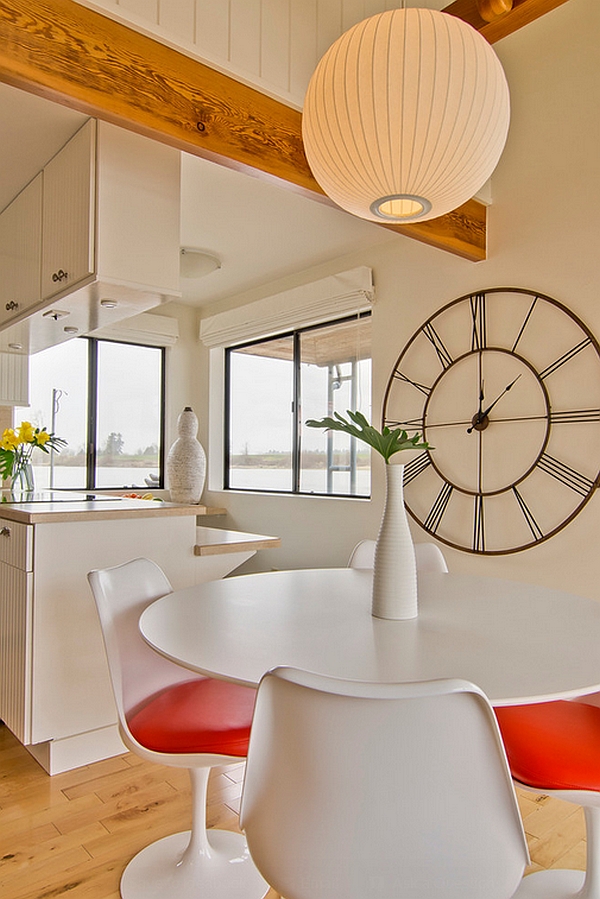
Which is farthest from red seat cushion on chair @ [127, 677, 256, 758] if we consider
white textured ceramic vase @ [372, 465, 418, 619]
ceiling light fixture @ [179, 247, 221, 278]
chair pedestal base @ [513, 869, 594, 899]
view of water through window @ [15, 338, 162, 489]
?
view of water through window @ [15, 338, 162, 489]

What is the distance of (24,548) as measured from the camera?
6.89 ft

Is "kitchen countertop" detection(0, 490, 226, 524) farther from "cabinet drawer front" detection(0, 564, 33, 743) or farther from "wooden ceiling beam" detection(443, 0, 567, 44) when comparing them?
"wooden ceiling beam" detection(443, 0, 567, 44)

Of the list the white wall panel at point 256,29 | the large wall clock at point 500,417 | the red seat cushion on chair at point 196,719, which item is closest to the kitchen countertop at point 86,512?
the red seat cushion on chair at point 196,719

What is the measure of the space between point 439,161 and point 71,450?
3.87m

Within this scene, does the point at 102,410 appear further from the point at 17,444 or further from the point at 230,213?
the point at 230,213

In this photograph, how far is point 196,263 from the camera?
3.90 m

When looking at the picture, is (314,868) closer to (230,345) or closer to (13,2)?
(13,2)

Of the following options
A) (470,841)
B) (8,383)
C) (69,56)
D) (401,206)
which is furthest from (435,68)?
(8,383)

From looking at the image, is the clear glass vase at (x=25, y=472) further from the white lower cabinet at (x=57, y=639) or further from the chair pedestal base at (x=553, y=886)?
the chair pedestal base at (x=553, y=886)

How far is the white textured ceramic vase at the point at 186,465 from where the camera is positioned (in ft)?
11.8

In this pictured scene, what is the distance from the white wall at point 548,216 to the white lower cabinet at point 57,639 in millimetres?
1697

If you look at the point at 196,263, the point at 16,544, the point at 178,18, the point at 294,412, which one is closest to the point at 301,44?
the point at 178,18

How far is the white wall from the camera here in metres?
2.53

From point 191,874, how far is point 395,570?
0.98m
